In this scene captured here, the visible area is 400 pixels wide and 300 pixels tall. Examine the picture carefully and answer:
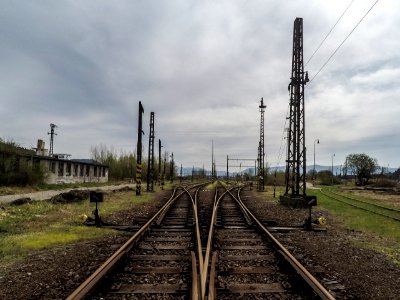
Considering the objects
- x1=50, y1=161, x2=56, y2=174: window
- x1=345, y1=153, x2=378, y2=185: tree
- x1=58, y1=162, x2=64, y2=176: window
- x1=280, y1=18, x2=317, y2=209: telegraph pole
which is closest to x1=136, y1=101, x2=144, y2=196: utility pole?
x1=280, y1=18, x2=317, y2=209: telegraph pole

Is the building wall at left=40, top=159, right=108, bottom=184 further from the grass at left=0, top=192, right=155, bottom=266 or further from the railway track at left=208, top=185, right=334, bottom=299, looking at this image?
the railway track at left=208, top=185, right=334, bottom=299

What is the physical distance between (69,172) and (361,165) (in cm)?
6595

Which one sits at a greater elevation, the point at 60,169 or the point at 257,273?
the point at 60,169

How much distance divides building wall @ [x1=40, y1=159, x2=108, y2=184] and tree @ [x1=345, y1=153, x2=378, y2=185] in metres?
50.5

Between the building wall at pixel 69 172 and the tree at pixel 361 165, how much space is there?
50496 millimetres

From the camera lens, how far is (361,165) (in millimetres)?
87312

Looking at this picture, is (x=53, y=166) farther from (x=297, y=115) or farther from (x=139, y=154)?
(x=297, y=115)

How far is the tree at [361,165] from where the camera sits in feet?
245

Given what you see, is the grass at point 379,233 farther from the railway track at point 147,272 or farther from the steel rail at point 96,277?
the steel rail at point 96,277

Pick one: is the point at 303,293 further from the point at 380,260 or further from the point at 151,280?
the point at 380,260

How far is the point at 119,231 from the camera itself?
10.7 meters

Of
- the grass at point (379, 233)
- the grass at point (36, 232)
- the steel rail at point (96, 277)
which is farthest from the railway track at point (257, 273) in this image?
the grass at point (36, 232)

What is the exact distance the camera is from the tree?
7475 centimetres

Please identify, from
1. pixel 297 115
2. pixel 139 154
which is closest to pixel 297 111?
pixel 297 115
